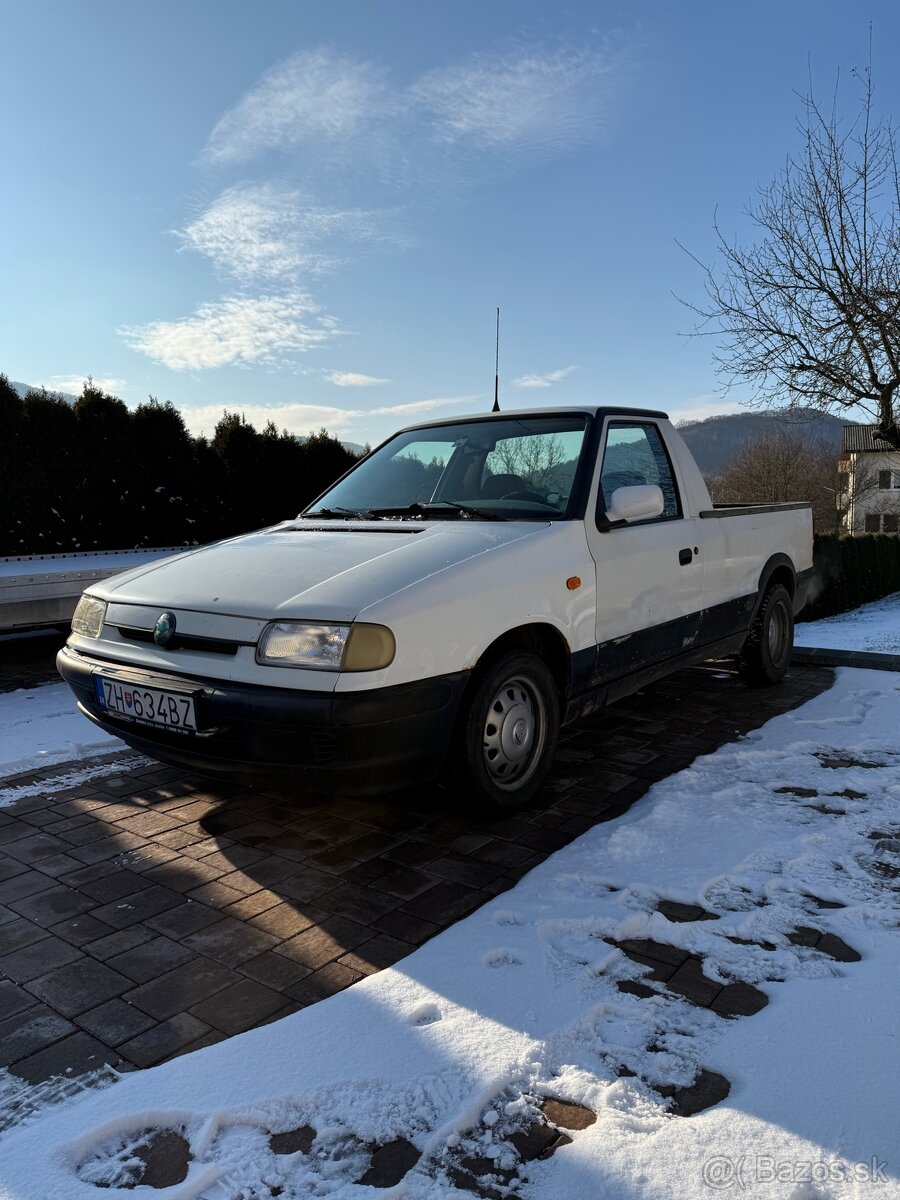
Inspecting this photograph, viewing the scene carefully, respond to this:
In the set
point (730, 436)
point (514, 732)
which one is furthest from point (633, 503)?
point (730, 436)

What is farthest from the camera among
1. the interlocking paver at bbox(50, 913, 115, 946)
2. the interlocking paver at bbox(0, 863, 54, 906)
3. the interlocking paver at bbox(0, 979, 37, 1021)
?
the interlocking paver at bbox(0, 863, 54, 906)

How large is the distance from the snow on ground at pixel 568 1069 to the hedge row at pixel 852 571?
13222mm

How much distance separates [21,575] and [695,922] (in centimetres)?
533

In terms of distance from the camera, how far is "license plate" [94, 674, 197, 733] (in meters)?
2.90

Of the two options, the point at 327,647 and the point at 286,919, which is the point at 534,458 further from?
the point at 286,919

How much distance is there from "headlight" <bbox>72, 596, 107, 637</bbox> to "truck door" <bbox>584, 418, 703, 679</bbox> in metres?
2.19

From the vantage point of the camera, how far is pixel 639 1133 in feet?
5.72

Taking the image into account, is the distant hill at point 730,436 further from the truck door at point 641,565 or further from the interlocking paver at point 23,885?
the interlocking paver at point 23,885

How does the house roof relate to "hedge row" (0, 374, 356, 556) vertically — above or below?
above

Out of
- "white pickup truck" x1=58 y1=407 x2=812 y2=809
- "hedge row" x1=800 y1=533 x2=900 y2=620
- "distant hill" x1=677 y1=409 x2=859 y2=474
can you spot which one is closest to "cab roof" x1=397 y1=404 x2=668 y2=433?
"white pickup truck" x1=58 y1=407 x2=812 y2=809

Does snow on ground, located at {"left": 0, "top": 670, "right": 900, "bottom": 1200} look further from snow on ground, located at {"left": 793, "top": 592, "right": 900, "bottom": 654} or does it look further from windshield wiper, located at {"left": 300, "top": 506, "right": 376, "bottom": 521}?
snow on ground, located at {"left": 793, "top": 592, "right": 900, "bottom": 654}

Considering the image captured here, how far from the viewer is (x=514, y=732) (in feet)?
11.2

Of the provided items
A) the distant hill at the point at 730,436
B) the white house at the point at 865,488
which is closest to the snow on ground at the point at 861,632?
the white house at the point at 865,488

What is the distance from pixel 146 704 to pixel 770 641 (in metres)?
4.53
